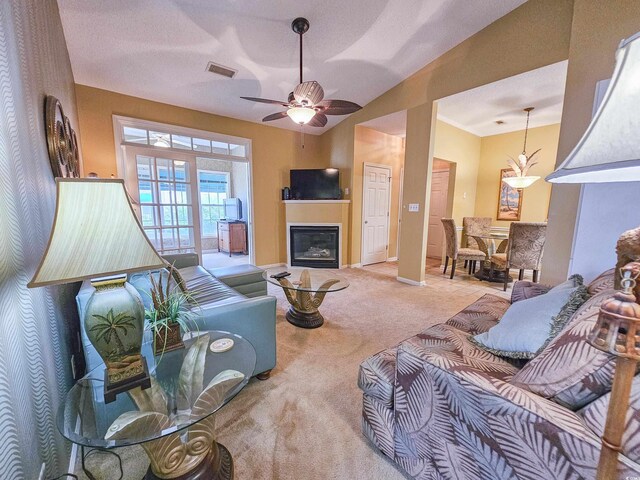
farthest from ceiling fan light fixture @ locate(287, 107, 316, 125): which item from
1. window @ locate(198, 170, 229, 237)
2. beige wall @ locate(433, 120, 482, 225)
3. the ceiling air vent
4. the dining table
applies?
window @ locate(198, 170, 229, 237)

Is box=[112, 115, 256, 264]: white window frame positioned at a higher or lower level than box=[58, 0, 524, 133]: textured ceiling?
lower

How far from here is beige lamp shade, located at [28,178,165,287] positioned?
0.72m

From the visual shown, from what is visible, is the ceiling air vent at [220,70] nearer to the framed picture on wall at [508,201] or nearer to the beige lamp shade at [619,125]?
the beige lamp shade at [619,125]

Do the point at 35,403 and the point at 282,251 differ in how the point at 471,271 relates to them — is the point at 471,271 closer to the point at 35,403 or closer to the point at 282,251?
the point at 282,251

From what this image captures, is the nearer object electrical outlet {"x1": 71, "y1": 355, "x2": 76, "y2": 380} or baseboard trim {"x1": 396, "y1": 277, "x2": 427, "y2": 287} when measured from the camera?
electrical outlet {"x1": 71, "y1": 355, "x2": 76, "y2": 380}

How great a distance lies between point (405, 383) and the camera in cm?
107

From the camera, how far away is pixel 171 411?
0.90 meters

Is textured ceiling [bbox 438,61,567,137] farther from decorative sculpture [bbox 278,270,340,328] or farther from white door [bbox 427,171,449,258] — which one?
decorative sculpture [bbox 278,270,340,328]

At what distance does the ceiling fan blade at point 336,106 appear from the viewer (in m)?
2.52

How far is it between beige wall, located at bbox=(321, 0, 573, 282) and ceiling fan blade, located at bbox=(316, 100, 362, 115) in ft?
5.18

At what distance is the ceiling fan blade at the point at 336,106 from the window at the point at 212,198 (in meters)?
5.25

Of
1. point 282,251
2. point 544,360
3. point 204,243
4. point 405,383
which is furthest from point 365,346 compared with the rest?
point 204,243

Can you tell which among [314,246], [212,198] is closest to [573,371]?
[314,246]

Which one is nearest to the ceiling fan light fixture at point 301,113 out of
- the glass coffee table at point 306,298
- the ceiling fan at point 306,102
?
the ceiling fan at point 306,102
